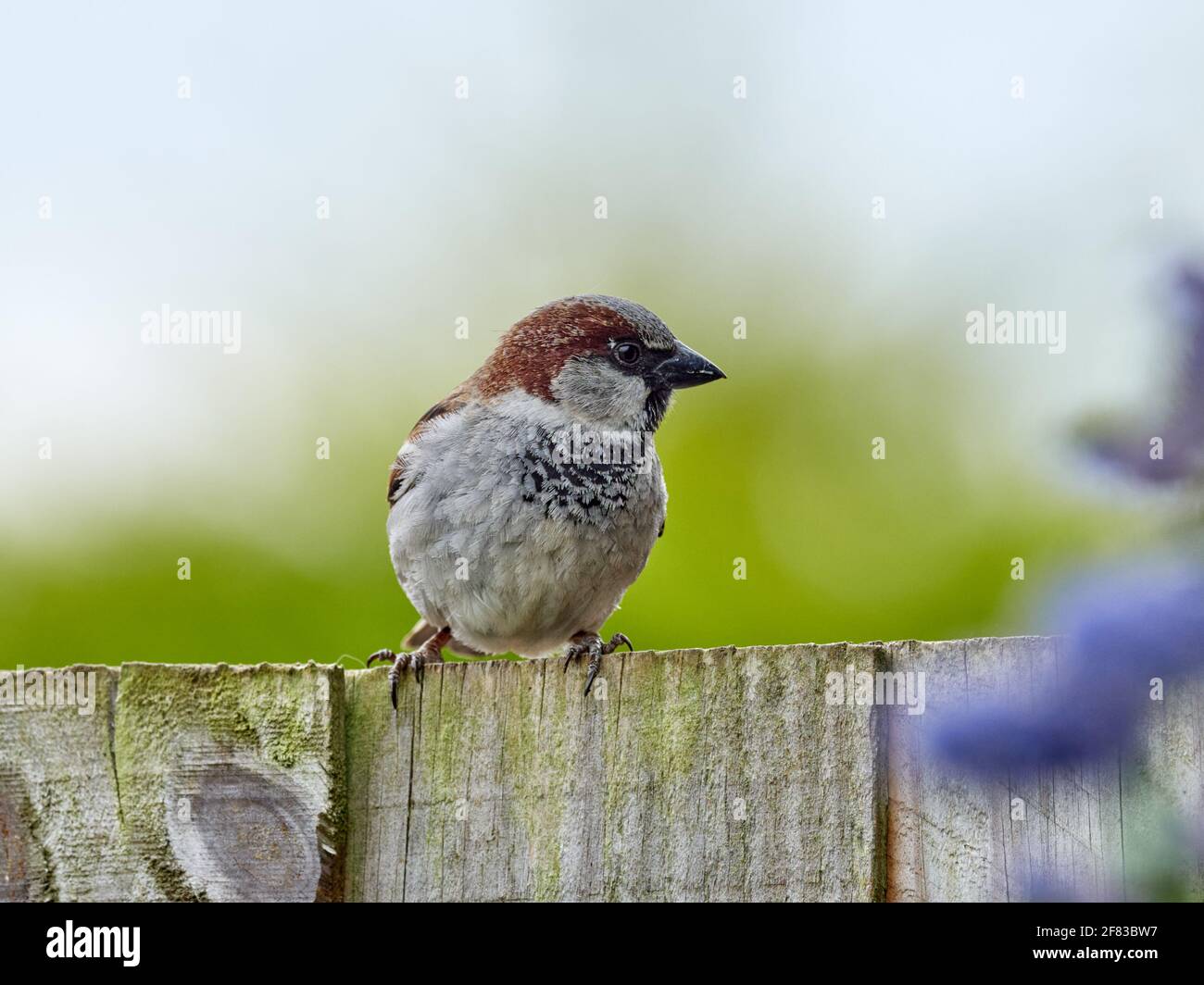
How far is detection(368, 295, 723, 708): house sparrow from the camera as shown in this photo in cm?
390

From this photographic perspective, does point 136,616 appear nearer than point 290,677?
No

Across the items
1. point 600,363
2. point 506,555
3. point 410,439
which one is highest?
point 600,363

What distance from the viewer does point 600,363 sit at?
14.3ft

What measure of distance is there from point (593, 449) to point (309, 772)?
6.01 ft

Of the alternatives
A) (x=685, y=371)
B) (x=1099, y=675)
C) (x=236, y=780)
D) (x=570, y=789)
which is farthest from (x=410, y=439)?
(x=1099, y=675)

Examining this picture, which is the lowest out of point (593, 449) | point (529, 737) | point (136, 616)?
point (529, 737)

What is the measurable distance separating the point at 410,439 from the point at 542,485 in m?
0.66

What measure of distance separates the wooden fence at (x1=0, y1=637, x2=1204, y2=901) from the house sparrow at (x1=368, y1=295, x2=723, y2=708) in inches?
48.7

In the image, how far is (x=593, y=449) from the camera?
4.07 metres

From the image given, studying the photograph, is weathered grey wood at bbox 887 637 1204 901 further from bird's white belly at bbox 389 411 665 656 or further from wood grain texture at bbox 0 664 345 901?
bird's white belly at bbox 389 411 665 656

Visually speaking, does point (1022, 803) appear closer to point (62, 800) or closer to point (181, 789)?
point (181, 789)
